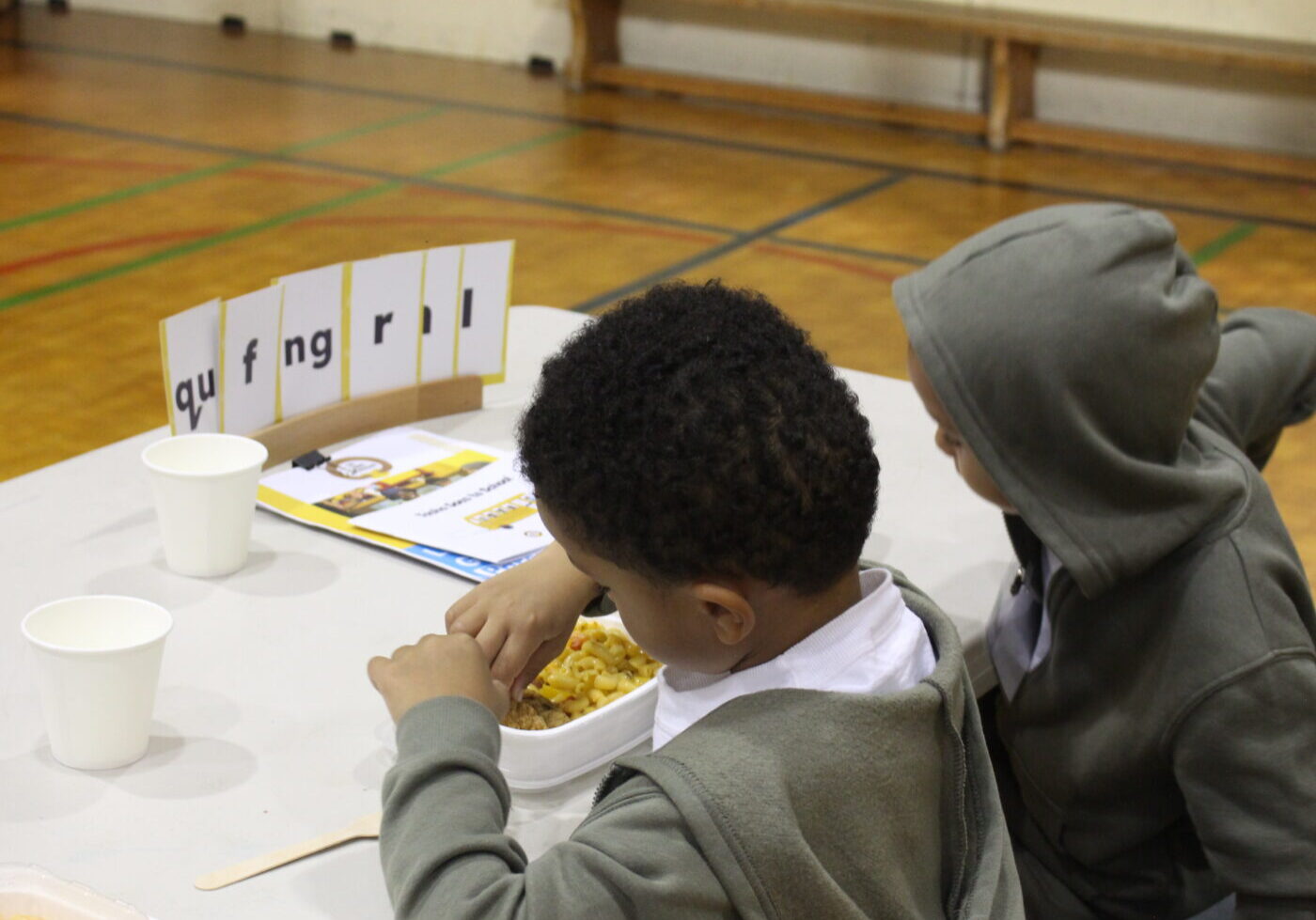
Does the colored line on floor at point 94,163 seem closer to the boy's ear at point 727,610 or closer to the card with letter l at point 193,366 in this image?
the card with letter l at point 193,366

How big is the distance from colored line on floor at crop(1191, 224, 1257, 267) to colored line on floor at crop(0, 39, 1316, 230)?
0.13m

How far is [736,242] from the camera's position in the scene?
4656 mm

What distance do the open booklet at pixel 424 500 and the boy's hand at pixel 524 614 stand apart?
0.57 ft

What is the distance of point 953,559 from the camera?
4.87 feet

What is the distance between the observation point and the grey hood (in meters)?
1.17

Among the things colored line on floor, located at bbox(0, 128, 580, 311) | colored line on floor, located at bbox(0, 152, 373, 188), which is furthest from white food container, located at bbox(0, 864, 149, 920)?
colored line on floor, located at bbox(0, 152, 373, 188)

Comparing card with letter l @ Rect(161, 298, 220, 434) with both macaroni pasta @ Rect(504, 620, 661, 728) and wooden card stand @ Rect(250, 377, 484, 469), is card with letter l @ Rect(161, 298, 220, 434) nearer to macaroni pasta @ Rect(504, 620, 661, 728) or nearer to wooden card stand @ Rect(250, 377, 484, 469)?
wooden card stand @ Rect(250, 377, 484, 469)

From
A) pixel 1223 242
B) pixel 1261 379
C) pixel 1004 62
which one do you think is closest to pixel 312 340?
pixel 1261 379

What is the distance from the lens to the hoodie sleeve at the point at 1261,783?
1152 mm

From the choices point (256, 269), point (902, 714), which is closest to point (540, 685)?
point (902, 714)

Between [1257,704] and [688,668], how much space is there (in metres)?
0.48

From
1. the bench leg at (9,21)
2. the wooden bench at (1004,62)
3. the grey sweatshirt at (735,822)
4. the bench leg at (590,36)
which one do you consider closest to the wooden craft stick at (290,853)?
the grey sweatshirt at (735,822)

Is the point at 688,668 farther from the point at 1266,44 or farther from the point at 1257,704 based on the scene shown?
the point at 1266,44

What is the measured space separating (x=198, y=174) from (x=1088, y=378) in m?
4.58
